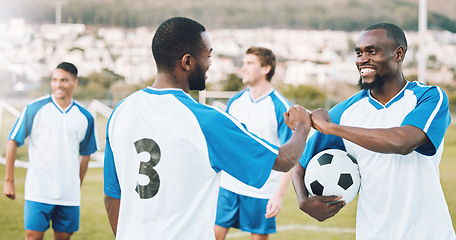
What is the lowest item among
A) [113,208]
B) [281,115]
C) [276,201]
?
[276,201]

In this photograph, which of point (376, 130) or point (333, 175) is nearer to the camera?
point (376, 130)

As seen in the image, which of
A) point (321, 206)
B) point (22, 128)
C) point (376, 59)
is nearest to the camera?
point (376, 59)

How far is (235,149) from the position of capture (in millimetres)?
2355

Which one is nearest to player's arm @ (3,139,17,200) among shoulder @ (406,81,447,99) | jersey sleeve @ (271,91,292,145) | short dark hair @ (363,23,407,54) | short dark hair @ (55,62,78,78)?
short dark hair @ (55,62,78,78)

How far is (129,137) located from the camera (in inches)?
93.8

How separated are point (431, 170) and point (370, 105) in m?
0.48

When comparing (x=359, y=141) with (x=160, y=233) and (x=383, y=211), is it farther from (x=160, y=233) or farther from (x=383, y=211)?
(x=160, y=233)

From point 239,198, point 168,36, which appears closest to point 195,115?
point 168,36

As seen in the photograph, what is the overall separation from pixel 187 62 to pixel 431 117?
123 cm

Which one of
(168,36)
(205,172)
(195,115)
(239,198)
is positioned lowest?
(239,198)

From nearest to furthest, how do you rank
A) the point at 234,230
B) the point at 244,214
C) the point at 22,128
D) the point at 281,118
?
the point at 22,128 → the point at 244,214 → the point at 281,118 → the point at 234,230

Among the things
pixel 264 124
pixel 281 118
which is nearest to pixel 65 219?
pixel 264 124

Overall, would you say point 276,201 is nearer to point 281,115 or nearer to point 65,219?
point 281,115

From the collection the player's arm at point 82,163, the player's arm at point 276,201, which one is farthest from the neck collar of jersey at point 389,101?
the player's arm at point 82,163
